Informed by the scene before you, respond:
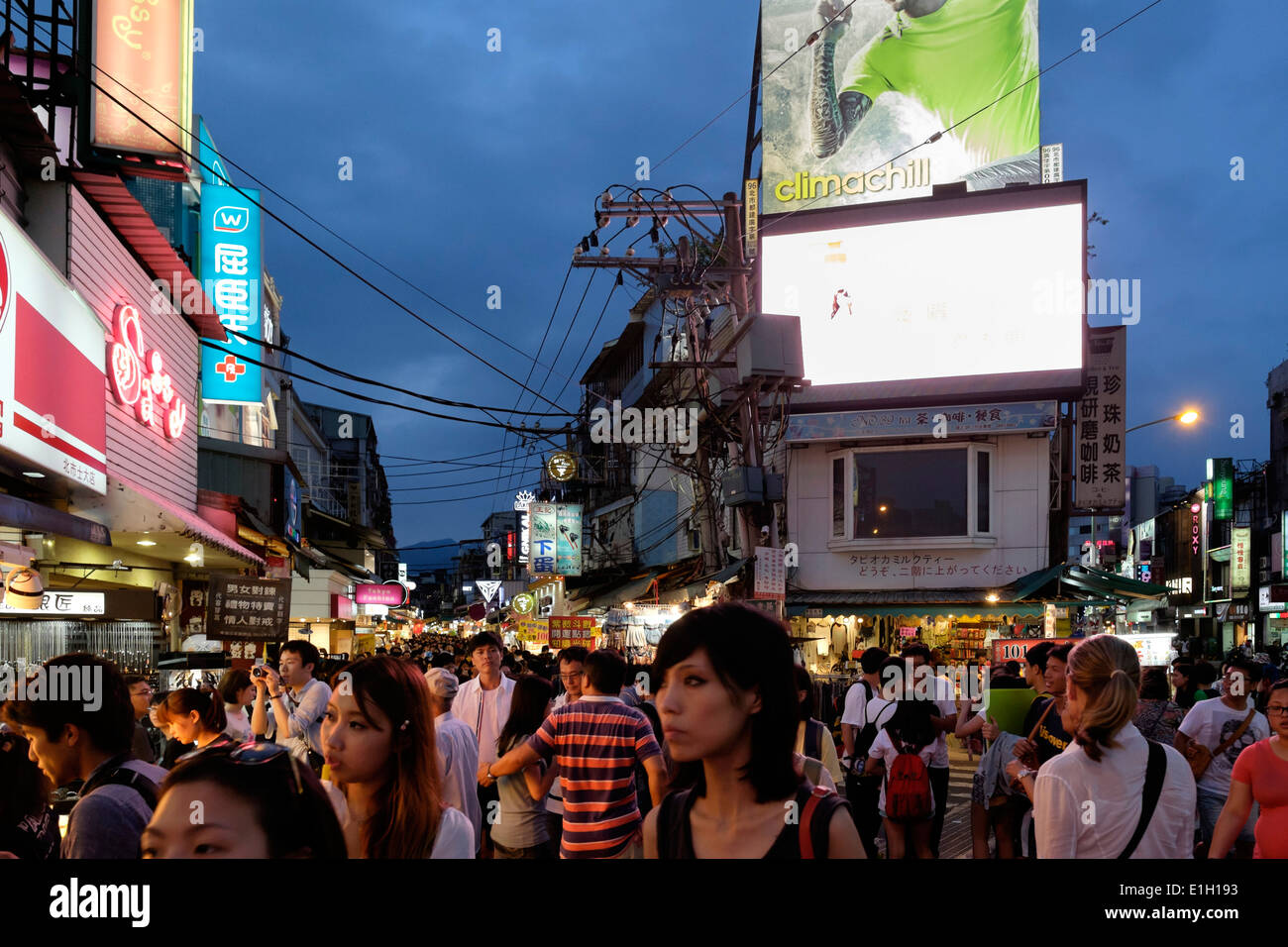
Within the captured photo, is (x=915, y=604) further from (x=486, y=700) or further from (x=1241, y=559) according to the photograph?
(x=1241, y=559)

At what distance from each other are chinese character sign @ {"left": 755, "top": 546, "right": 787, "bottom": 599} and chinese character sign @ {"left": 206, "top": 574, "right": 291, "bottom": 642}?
7.55m

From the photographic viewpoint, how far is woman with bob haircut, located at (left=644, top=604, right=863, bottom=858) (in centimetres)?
285

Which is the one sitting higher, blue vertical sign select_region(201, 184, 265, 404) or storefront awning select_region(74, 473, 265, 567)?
blue vertical sign select_region(201, 184, 265, 404)

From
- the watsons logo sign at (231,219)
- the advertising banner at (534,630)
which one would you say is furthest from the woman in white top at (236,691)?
the advertising banner at (534,630)

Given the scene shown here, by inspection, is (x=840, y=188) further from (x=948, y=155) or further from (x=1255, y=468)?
(x=1255, y=468)

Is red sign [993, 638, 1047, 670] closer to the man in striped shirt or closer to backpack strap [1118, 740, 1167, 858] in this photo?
the man in striped shirt

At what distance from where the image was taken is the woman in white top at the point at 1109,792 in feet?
13.2

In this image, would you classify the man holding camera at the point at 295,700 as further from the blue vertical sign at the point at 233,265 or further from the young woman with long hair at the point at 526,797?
the blue vertical sign at the point at 233,265

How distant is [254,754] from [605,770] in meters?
3.83

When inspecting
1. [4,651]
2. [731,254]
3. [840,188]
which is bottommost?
[4,651]

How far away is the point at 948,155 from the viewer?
29.1m

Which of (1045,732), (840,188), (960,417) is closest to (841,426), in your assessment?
(960,417)

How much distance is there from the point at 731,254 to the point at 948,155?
11.0m
